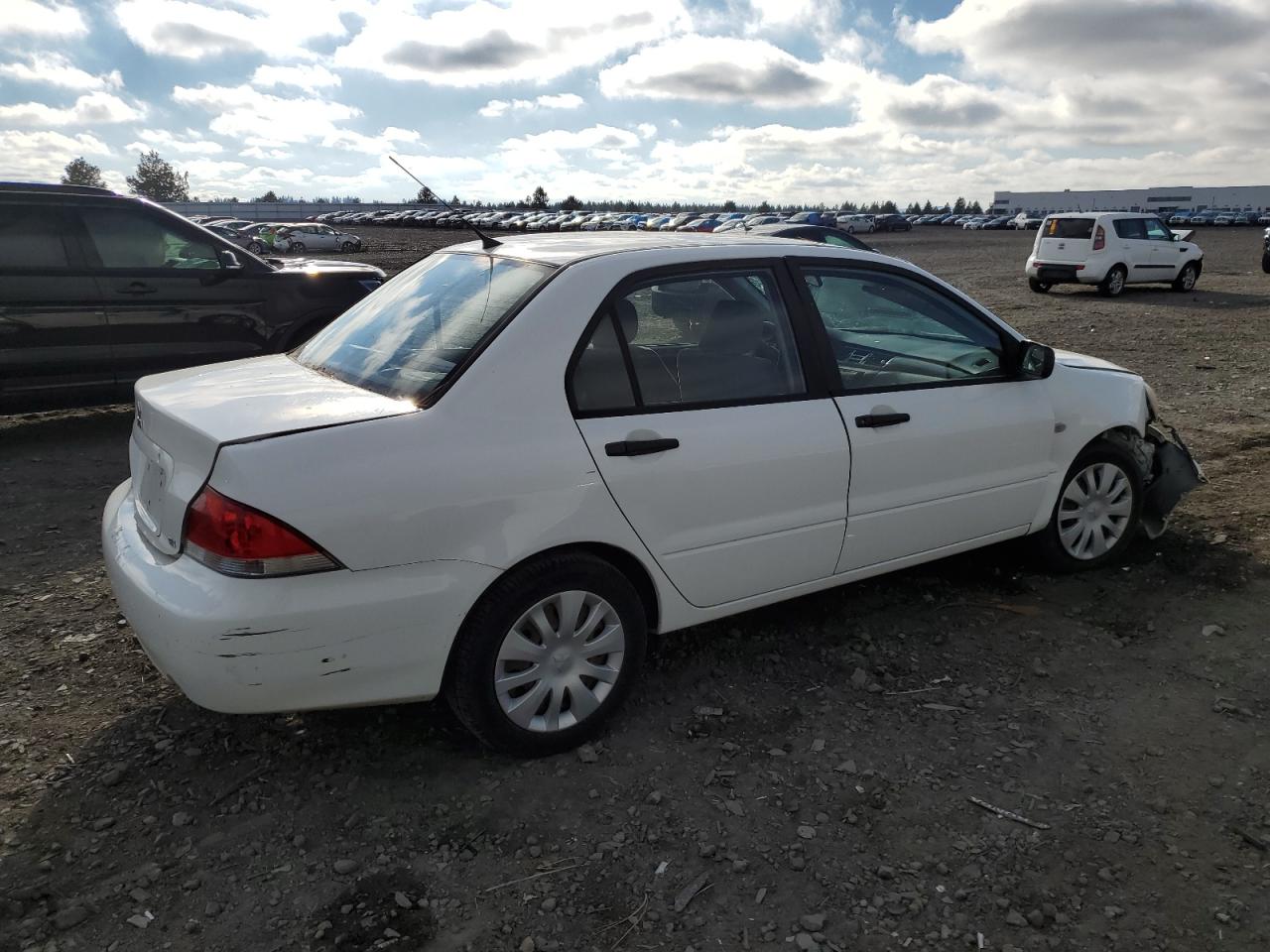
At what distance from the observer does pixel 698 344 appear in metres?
3.42

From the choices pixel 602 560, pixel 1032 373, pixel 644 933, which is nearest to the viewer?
pixel 644 933

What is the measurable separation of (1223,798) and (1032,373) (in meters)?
1.90

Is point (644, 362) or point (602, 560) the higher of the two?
point (644, 362)

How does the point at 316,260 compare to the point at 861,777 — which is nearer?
the point at 861,777

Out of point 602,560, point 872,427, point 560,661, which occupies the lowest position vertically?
point 560,661

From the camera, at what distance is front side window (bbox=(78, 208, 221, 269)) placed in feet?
23.1

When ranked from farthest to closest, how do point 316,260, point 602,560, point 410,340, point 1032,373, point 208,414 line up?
point 316,260, point 1032,373, point 410,340, point 602,560, point 208,414

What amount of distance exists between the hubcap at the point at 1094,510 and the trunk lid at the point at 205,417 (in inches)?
129

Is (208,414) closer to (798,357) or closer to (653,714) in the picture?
(653,714)

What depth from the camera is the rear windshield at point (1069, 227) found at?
61.8ft

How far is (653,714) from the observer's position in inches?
133

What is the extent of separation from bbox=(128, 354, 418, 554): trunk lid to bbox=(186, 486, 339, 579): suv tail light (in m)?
0.14

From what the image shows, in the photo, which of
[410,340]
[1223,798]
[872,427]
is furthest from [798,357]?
[1223,798]

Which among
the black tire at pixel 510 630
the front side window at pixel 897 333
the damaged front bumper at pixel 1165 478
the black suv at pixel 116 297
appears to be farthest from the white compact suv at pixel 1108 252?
the black tire at pixel 510 630
